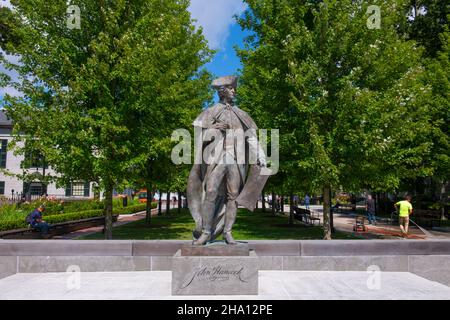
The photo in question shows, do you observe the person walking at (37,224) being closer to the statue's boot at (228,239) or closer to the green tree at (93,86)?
the green tree at (93,86)

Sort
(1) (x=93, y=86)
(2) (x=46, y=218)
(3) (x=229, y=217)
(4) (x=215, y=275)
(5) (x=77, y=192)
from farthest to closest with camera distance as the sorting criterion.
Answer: (5) (x=77, y=192)
(2) (x=46, y=218)
(1) (x=93, y=86)
(3) (x=229, y=217)
(4) (x=215, y=275)

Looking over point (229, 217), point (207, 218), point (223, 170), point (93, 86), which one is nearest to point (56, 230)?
point (93, 86)

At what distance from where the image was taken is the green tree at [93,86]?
40.2 feet

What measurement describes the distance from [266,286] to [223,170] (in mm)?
2218

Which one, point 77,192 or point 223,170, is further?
point 77,192

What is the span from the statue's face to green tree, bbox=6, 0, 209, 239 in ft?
19.6

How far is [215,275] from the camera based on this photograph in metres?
6.14

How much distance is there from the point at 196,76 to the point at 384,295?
2004 cm

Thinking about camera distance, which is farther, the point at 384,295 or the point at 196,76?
the point at 196,76

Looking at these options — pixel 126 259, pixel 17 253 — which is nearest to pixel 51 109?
pixel 17 253

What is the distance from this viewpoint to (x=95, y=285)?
687cm

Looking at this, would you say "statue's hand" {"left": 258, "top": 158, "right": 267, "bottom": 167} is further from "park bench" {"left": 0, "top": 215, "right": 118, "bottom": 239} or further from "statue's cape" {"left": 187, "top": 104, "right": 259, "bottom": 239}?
"park bench" {"left": 0, "top": 215, "right": 118, "bottom": 239}

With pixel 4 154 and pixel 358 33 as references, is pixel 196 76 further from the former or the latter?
pixel 4 154

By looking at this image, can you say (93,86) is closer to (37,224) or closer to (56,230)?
(37,224)
